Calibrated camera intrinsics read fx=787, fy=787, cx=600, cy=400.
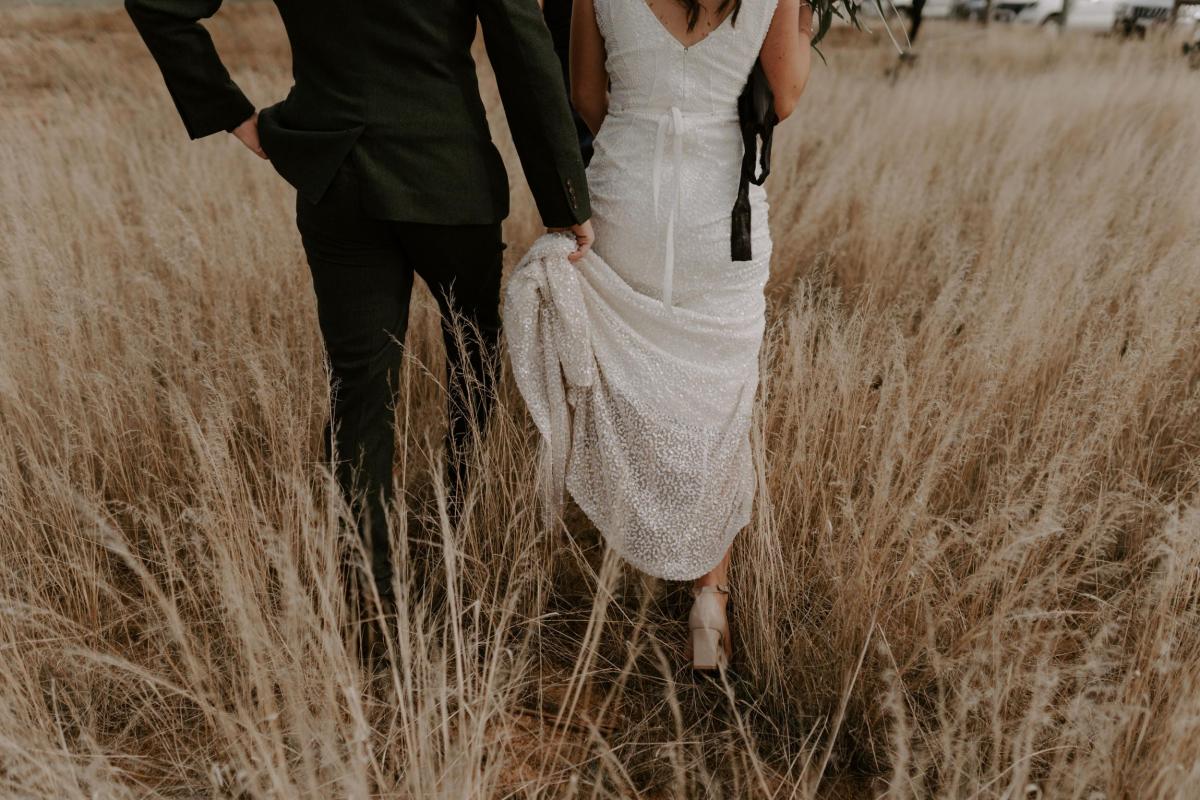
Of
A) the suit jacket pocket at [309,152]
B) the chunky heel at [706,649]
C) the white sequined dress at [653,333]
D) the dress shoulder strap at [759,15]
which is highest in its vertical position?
the dress shoulder strap at [759,15]

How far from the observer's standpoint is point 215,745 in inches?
66.6

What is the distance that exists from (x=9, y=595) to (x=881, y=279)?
3.49 meters

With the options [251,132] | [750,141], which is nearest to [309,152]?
[251,132]

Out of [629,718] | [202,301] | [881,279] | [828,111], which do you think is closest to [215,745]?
[629,718]

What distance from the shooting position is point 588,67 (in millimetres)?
1931

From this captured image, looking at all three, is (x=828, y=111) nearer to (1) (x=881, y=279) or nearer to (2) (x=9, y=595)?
(1) (x=881, y=279)

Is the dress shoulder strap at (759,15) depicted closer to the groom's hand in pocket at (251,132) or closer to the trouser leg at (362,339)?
the trouser leg at (362,339)

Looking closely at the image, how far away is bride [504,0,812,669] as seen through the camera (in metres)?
1.86

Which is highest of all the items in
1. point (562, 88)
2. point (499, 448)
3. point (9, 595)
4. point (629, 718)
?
point (562, 88)

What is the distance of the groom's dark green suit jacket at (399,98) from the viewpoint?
61.5 inches

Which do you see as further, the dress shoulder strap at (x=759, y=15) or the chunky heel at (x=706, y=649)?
the chunky heel at (x=706, y=649)

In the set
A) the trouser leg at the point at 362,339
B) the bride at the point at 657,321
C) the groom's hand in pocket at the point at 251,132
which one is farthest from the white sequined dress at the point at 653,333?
the groom's hand in pocket at the point at 251,132

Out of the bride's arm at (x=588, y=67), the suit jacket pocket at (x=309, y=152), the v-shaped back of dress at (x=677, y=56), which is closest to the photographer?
the suit jacket pocket at (x=309, y=152)

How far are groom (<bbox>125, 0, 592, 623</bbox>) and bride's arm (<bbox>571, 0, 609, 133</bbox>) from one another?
270 millimetres
